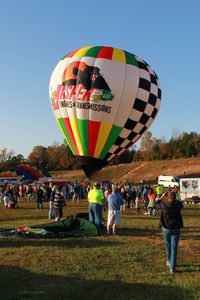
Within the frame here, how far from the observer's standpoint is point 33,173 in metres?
53.5

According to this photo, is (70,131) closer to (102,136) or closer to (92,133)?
(92,133)

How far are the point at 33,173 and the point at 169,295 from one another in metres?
49.4

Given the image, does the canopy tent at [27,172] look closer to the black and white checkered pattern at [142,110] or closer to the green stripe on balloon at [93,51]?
the black and white checkered pattern at [142,110]

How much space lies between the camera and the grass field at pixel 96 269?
550cm

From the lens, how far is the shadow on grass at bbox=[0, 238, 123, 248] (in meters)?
8.92

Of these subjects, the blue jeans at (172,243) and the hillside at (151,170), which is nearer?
the blue jeans at (172,243)

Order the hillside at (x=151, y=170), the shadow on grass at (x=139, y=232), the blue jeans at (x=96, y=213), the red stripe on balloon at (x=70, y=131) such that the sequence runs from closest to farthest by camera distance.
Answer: the shadow on grass at (x=139, y=232)
the blue jeans at (x=96, y=213)
the red stripe on balloon at (x=70, y=131)
the hillside at (x=151, y=170)

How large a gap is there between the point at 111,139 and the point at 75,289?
50.1ft

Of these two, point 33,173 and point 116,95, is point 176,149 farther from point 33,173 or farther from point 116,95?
point 116,95

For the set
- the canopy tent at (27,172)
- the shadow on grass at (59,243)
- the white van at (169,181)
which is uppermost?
the canopy tent at (27,172)

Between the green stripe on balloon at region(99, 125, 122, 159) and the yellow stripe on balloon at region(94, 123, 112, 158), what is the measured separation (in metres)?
0.18

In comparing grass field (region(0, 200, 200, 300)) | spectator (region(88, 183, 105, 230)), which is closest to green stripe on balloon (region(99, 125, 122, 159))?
spectator (region(88, 183, 105, 230))

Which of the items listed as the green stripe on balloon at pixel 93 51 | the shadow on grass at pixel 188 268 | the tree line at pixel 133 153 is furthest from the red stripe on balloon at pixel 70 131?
the tree line at pixel 133 153

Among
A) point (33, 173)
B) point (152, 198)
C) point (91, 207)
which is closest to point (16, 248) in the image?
point (91, 207)
